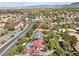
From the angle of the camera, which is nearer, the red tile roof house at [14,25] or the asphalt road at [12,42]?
the asphalt road at [12,42]

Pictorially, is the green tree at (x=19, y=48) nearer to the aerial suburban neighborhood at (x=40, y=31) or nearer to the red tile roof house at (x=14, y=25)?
the aerial suburban neighborhood at (x=40, y=31)

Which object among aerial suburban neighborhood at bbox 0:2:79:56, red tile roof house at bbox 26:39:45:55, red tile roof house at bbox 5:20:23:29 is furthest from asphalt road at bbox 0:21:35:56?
red tile roof house at bbox 26:39:45:55

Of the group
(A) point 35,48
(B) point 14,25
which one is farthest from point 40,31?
(B) point 14,25

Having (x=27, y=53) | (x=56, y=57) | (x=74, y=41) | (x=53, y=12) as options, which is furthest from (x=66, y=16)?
(x=27, y=53)

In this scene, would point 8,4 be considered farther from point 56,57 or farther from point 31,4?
point 56,57

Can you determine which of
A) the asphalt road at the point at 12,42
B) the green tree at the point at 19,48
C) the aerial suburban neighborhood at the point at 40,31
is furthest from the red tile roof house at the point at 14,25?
the green tree at the point at 19,48

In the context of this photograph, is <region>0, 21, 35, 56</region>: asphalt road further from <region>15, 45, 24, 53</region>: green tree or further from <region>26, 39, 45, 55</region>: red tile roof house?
<region>26, 39, 45, 55</region>: red tile roof house

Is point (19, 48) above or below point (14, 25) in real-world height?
below

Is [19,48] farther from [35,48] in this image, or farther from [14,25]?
[14,25]

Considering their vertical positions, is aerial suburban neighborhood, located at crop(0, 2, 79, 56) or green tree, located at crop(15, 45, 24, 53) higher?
aerial suburban neighborhood, located at crop(0, 2, 79, 56)

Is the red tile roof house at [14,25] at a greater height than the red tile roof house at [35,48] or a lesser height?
greater
